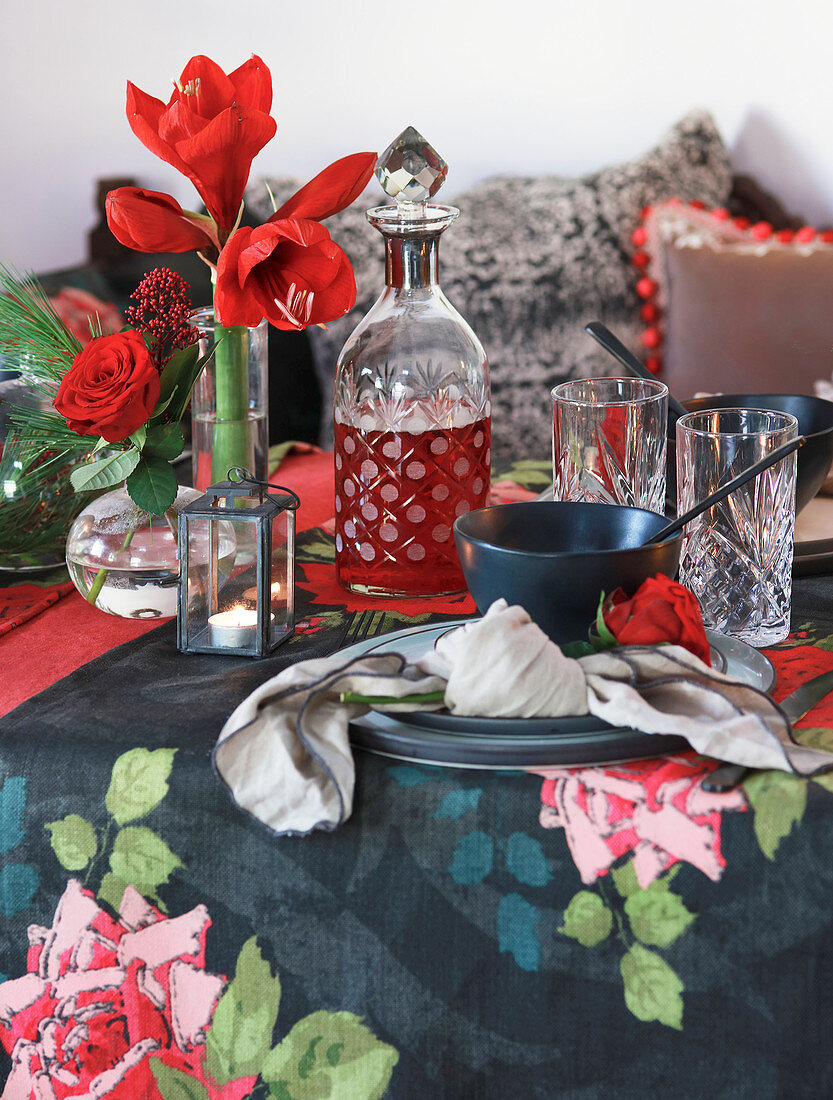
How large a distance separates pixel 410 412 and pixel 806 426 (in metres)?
0.37

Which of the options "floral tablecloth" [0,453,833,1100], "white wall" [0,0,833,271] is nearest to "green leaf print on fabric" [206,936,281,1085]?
"floral tablecloth" [0,453,833,1100]

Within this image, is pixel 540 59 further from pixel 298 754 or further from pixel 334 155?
pixel 298 754

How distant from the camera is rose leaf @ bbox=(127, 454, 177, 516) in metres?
0.78

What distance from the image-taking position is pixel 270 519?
73 cm

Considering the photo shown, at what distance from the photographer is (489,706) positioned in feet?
1.89

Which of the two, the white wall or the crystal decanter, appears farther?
the white wall

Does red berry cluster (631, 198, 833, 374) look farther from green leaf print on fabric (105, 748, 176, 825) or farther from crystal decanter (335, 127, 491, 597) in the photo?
green leaf print on fabric (105, 748, 176, 825)

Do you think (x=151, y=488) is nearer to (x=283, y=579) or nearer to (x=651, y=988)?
(x=283, y=579)

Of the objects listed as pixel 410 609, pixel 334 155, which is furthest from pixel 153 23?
pixel 410 609

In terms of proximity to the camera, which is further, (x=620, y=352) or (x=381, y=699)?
(x=620, y=352)

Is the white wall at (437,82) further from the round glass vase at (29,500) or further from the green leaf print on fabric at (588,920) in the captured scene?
the green leaf print on fabric at (588,920)

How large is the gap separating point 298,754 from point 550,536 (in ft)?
0.79

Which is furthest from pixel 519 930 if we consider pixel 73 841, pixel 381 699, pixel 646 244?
pixel 646 244

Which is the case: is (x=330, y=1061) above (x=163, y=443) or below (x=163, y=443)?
below
